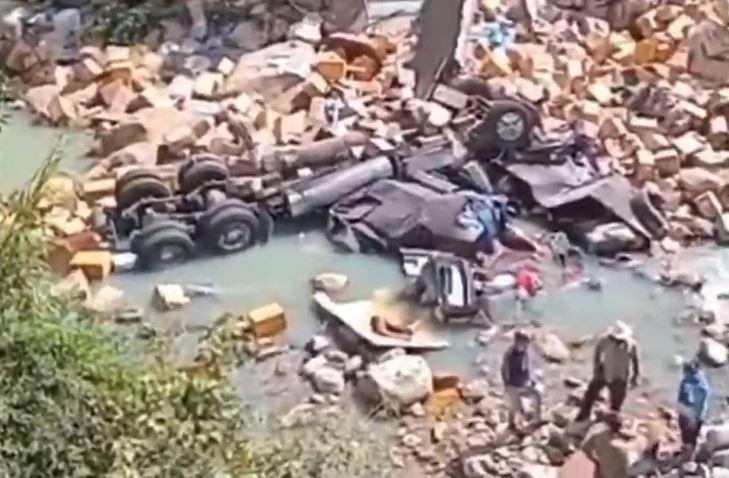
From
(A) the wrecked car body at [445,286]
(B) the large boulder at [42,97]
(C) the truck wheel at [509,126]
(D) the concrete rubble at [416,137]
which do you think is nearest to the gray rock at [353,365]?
(D) the concrete rubble at [416,137]

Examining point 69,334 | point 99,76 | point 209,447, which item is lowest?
point 99,76

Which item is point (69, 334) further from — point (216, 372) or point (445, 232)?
point (445, 232)

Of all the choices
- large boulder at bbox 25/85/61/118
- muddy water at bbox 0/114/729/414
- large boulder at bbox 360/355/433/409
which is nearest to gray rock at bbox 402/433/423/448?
large boulder at bbox 360/355/433/409

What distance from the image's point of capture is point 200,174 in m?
5.19

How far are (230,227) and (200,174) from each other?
0.81ft

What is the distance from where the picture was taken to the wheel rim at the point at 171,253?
5.00m

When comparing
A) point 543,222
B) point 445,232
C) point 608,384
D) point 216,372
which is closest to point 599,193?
point 543,222

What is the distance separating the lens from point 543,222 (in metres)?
5.25

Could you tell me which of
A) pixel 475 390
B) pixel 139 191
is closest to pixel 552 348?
pixel 475 390

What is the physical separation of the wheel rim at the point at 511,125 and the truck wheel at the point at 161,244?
113 centimetres

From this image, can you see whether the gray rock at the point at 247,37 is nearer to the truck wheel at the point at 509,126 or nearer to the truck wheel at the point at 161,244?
the truck wheel at the point at 509,126

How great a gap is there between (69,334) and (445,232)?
8.13ft

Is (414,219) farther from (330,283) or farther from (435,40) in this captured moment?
(435,40)

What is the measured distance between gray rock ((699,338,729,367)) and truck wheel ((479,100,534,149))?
43.1 inches
